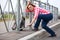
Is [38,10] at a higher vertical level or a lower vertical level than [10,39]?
higher

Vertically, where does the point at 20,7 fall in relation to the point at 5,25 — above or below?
above

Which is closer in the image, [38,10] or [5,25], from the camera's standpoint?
[38,10]

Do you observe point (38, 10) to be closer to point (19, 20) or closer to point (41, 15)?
point (41, 15)

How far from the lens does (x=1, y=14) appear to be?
10.9 meters

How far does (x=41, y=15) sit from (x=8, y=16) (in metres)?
2.09

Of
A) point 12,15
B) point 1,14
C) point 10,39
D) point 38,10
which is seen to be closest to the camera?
point 10,39

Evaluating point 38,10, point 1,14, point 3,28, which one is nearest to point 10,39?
point 38,10

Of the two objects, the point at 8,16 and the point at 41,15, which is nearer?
the point at 41,15

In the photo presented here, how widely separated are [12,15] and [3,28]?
2.59ft

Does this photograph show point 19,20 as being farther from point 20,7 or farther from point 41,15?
point 41,15

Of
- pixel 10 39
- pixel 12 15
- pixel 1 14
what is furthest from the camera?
pixel 12 15

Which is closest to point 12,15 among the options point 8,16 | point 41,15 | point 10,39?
point 8,16

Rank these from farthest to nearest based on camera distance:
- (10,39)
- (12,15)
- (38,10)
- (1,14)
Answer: (12,15)
(1,14)
(38,10)
(10,39)

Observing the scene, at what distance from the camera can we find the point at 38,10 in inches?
385
